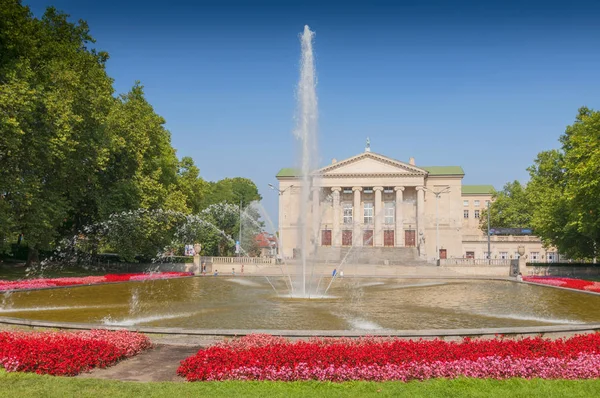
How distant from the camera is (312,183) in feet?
90.7

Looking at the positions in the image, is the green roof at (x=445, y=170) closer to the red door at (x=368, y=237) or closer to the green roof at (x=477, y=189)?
the red door at (x=368, y=237)

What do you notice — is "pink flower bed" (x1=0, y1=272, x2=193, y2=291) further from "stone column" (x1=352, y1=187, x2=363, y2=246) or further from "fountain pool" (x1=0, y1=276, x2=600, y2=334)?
"stone column" (x1=352, y1=187, x2=363, y2=246)

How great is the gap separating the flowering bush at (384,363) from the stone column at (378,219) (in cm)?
6958

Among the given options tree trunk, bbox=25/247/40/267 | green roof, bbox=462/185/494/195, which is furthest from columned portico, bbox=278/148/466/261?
tree trunk, bbox=25/247/40/267

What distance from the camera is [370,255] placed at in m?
67.6

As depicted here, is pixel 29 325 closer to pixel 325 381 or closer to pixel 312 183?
pixel 325 381

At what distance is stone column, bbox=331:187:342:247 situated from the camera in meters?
80.9

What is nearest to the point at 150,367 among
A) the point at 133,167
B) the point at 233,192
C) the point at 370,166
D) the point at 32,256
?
the point at 133,167

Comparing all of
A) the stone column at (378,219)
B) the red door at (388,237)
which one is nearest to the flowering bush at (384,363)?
the stone column at (378,219)

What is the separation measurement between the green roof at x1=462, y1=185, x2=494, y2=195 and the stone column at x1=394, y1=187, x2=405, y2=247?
4176cm

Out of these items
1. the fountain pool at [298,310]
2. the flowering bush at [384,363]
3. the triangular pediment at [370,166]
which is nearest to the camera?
the flowering bush at [384,363]

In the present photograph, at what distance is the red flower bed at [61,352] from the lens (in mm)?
9484

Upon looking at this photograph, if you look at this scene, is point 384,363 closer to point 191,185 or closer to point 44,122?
point 44,122

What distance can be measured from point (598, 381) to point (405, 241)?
239 ft
